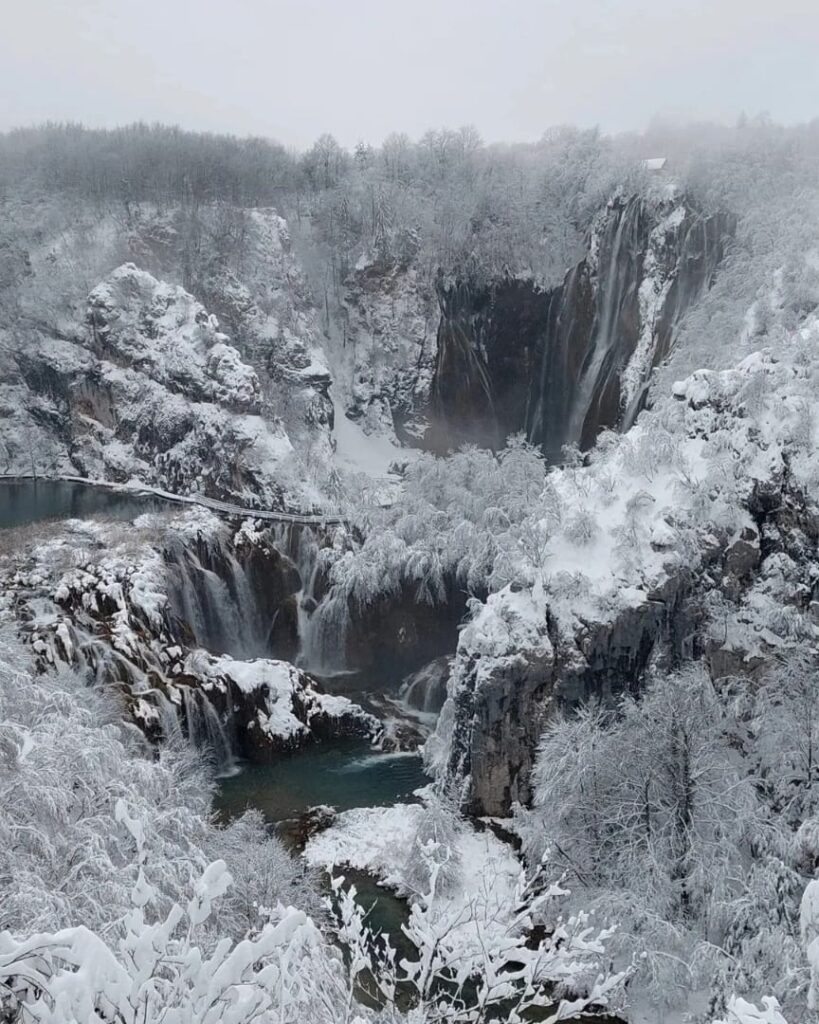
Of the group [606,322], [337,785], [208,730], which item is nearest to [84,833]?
[337,785]

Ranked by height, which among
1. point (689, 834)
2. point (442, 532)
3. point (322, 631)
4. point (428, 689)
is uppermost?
point (442, 532)

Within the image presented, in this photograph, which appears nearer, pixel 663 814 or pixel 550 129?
pixel 663 814

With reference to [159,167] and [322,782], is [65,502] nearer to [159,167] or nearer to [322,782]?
[322,782]

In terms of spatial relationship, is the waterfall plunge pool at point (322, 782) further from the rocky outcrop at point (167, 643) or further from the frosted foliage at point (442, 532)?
the frosted foliage at point (442, 532)

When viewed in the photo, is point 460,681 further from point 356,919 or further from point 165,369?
point 165,369

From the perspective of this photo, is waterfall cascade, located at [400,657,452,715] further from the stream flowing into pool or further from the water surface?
the water surface

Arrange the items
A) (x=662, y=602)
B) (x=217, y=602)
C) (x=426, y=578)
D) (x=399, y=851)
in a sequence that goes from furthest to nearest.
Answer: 1. (x=426, y=578)
2. (x=217, y=602)
3. (x=662, y=602)
4. (x=399, y=851)

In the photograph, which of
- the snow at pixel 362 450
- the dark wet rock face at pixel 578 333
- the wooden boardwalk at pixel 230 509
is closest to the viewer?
the wooden boardwalk at pixel 230 509

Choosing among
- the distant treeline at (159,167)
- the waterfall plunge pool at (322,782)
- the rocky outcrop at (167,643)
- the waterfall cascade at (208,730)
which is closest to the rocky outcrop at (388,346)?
the distant treeline at (159,167)

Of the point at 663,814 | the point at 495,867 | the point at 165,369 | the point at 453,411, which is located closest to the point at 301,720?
the point at 495,867
